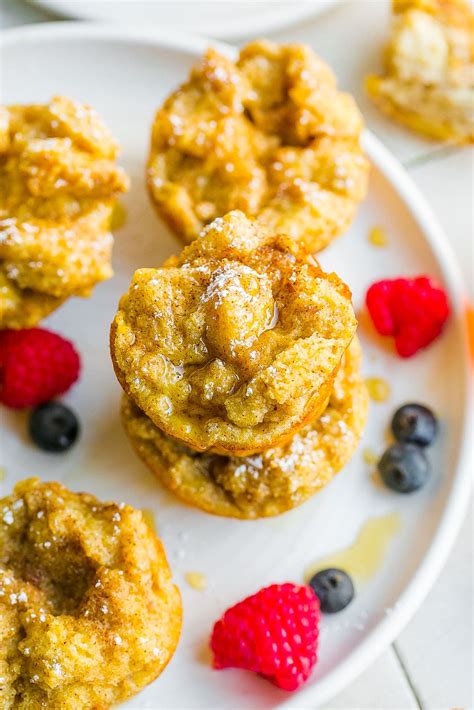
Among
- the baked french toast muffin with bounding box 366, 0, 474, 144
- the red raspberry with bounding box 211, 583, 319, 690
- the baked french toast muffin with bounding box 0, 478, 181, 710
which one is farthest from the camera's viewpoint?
the baked french toast muffin with bounding box 366, 0, 474, 144

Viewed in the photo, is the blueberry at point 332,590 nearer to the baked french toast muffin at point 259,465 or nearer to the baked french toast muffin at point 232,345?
the baked french toast muffin at point 259,465

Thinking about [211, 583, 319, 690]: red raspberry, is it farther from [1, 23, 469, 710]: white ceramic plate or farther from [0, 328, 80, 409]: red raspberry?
[0, 328, 80, 409]: red raspberry

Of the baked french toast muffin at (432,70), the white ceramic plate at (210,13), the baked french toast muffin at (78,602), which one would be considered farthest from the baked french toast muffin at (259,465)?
the white ceramic plate at (210,13)

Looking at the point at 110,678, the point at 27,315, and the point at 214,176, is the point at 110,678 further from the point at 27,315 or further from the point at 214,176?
the point at 214,176

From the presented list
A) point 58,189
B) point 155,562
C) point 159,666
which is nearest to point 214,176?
point 58,189

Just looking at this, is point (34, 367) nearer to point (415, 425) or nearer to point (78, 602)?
point (78, 602)

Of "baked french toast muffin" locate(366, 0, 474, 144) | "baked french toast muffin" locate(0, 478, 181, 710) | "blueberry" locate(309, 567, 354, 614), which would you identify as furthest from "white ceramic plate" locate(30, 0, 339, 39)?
"blueberry" locate(309, 567, 354, 614)
